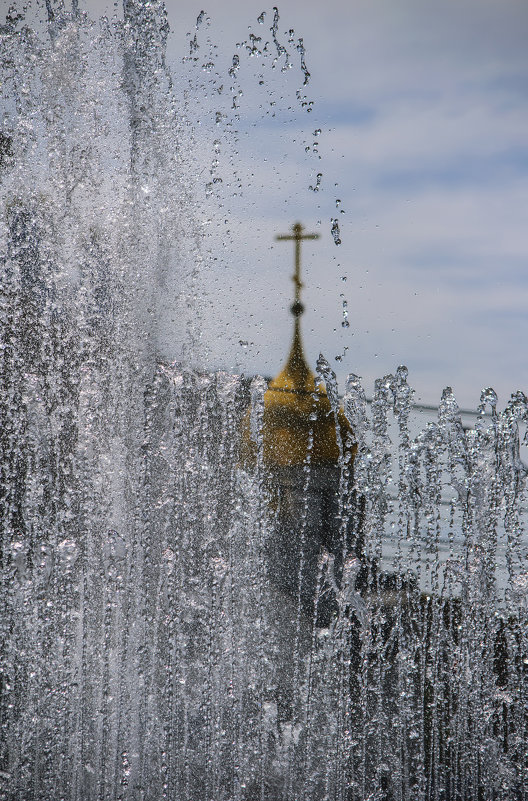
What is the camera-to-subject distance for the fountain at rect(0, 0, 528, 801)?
4.30 meters

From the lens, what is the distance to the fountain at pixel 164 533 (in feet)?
14.1

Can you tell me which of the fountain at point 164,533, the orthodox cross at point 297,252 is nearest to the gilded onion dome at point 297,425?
the orthodox cross at point 297,252

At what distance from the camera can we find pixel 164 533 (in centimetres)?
508

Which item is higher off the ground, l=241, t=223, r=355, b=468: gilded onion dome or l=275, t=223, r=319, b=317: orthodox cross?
l=275, t=223, r=319, b=317: orthodox cross

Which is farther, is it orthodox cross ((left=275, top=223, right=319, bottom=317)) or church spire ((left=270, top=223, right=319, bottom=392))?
church spire ((left=270, top=223, right=319, bottom=392))

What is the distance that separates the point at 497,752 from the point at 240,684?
1.55 m

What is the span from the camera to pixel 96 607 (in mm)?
4453

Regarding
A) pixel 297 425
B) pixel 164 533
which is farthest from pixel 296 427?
pixel 164 533

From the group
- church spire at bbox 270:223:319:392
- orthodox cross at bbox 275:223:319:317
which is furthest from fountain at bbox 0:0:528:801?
church spire at bbox 270:223:319:392

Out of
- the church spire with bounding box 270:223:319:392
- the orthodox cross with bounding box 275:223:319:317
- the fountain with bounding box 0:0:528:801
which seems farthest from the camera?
the church spire with bounding box 270:223:319:392

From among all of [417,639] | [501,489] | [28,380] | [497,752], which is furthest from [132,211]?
[497,752]

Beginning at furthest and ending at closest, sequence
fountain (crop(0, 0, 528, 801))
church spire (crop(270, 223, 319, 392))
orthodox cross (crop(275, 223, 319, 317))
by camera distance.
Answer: church spire (crop(270, 223, 319, 392))
orthodox cross (crop(275, 223, 319, 317))
fountain (crop(0, 0, 528, 801))

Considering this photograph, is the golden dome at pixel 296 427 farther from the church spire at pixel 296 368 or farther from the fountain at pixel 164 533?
the fountain at pixel 164 533

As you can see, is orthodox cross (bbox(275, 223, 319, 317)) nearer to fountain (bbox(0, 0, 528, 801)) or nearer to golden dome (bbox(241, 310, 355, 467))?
golden dome (bbox(241, 310, 355, 467))
